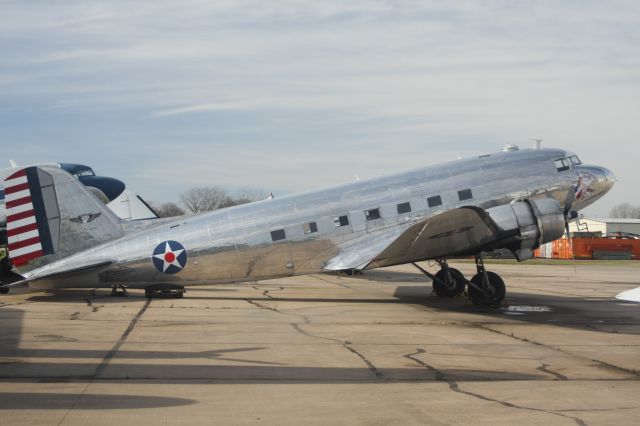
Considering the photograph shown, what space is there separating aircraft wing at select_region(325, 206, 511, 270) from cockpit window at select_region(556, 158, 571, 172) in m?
3.84

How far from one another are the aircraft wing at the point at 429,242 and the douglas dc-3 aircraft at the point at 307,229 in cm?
4

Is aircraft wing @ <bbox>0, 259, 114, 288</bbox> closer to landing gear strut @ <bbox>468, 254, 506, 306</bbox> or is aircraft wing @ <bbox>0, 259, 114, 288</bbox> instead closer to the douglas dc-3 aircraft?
the douglas dc-3 aircraft

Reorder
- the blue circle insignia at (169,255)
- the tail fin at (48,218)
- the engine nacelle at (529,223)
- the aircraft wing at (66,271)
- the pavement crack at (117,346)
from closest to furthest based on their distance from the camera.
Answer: the pavement crack at (117,346), the engine nacelle at (529,223), the aircraft wing at (66,271), the tail fin at (48,218), the blue circle insignia at (169,255)

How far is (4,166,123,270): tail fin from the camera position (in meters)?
18.8

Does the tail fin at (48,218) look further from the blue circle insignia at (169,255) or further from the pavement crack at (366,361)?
the pavement crack at (366,361)

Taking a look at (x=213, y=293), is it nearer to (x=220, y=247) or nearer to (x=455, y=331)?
(x=220, y=247)

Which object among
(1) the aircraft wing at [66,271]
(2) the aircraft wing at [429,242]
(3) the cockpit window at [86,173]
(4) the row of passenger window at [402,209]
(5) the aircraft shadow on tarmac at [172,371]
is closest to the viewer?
(5) the aircraft shadow on tarmac at [172,371]

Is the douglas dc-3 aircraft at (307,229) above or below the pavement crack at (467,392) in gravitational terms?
above

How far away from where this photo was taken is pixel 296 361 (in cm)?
1127

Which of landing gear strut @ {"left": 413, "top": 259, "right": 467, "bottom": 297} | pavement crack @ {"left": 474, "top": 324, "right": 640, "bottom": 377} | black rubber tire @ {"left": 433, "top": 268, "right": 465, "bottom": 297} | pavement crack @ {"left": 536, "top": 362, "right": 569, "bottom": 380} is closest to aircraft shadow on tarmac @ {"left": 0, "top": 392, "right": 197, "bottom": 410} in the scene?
pavement crack @ {"left": 536, "top": 362, "right": 569, "bottom": 380}

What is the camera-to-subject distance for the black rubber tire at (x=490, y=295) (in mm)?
19609

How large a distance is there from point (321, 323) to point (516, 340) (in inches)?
167

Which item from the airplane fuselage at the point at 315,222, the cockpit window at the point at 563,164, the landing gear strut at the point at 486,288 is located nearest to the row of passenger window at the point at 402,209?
the airplane fuselage at the point at 315,222

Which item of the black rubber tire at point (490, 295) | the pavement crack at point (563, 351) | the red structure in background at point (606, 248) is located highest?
the black rubber tire at point (490, 295)
